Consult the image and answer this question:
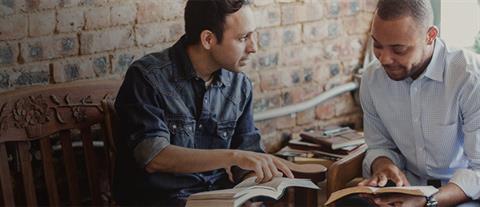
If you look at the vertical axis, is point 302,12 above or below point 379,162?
above

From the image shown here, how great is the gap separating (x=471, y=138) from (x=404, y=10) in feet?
1.37

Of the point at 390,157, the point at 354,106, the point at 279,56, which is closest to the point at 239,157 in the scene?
the point at 390,157

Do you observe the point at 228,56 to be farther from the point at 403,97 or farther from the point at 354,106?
the point at 354,106

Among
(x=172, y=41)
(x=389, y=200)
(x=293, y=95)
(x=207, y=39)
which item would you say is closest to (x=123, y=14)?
(x=172, y=41)

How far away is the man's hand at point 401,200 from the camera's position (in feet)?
6.56

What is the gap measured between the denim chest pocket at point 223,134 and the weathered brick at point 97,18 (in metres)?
0.59

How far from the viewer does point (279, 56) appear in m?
3.00

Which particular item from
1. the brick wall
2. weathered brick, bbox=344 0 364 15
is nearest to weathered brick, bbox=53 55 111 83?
the brick wall

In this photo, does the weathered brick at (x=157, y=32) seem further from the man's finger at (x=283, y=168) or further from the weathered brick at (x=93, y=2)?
the man's finger at (x=283, y=168)

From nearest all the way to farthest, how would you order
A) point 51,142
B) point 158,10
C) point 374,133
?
point 374,133 → point 51,142 → point 158,10

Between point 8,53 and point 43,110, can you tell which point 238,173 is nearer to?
point 43,110

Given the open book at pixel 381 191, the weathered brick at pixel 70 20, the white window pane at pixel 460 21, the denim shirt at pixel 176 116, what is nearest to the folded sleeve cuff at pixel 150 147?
the denim shirt at pixel 176 116

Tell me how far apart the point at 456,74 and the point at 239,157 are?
682 millimetres

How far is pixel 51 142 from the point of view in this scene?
2.54m
